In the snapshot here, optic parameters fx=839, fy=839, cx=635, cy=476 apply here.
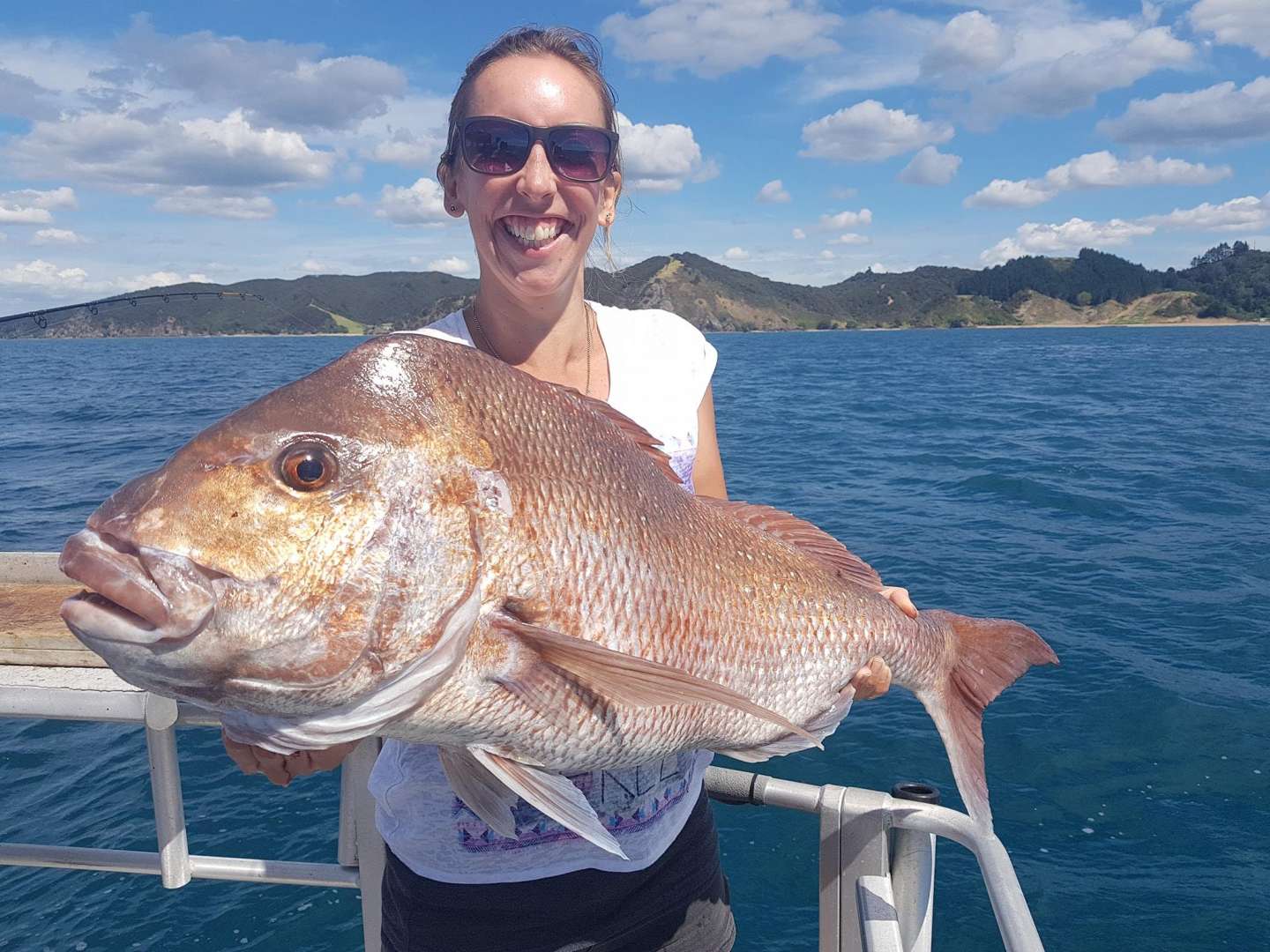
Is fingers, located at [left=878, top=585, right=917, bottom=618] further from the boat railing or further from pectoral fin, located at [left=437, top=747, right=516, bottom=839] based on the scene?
pectoral fin, located at [left=437, top=747, right=516, bottom=839]

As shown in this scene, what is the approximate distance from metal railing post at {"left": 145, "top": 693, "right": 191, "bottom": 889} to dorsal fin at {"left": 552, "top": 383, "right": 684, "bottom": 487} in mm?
1978

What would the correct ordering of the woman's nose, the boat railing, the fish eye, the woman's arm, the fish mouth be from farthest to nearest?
the boat railing → the woman's arm → the woman's nose → the fish eye → the fish mouth

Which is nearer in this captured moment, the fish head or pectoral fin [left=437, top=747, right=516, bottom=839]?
the fish head

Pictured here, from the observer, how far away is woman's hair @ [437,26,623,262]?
2281 mm

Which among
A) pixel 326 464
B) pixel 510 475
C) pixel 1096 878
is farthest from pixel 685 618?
pixel 1096 878

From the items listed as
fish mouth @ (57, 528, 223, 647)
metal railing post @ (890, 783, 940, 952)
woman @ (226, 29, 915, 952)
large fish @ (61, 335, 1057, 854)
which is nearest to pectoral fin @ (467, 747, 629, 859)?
large fish @ (61, 335, 1057, 854)

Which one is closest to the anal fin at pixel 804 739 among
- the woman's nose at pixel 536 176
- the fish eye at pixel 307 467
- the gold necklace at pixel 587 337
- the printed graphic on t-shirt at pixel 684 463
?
the printed graphic on t-shirt at pixel 684 463

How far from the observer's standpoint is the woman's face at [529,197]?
2186 mm

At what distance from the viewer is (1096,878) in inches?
241

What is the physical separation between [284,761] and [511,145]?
1606 mm

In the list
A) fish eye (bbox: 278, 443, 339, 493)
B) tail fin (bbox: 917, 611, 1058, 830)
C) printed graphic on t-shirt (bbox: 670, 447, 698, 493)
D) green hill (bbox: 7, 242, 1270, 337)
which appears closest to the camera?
fish eye (bbox: 278, 443, 339, 493)

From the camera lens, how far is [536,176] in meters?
2.15

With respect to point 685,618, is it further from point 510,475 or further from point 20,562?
point 20,562

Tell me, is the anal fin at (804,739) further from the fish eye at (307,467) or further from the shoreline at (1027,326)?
the shoreline at (1027,326)
